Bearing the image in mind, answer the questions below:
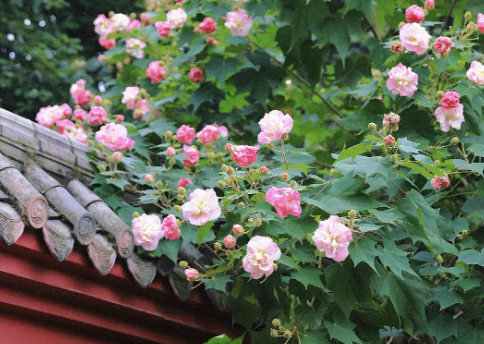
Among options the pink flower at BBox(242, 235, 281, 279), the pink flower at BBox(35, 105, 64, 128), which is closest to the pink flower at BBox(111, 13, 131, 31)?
the pink flower at BBox(35, 105, 64, 128)

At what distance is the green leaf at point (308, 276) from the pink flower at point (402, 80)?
3.01ft

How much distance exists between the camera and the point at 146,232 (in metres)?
3.07

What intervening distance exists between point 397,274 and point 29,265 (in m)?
1.32

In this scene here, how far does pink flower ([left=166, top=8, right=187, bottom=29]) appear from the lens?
14.0ft

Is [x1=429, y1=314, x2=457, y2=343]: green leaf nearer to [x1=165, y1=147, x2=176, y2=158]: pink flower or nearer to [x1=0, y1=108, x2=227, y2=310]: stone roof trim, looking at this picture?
[x1=0, y1=108, x2=227, y2=310]: stone roof trim

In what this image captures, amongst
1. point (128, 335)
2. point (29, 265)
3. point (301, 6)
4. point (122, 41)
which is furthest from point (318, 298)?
point (122, 41)

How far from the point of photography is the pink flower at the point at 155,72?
437cm

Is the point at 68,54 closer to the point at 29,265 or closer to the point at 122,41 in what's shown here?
the point at 122,41

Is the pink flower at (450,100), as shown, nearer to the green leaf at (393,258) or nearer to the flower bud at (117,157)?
the green leaf at (393,258)

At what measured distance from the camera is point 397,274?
105 inches

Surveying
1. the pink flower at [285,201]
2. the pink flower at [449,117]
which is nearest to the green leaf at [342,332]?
the pink flower at [285,201]

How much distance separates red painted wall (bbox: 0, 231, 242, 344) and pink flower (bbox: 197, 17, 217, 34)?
1.52m

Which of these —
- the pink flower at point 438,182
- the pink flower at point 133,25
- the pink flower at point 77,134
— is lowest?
the pink flower at point 77,134

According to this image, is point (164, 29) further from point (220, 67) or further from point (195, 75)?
point (220, 67)
